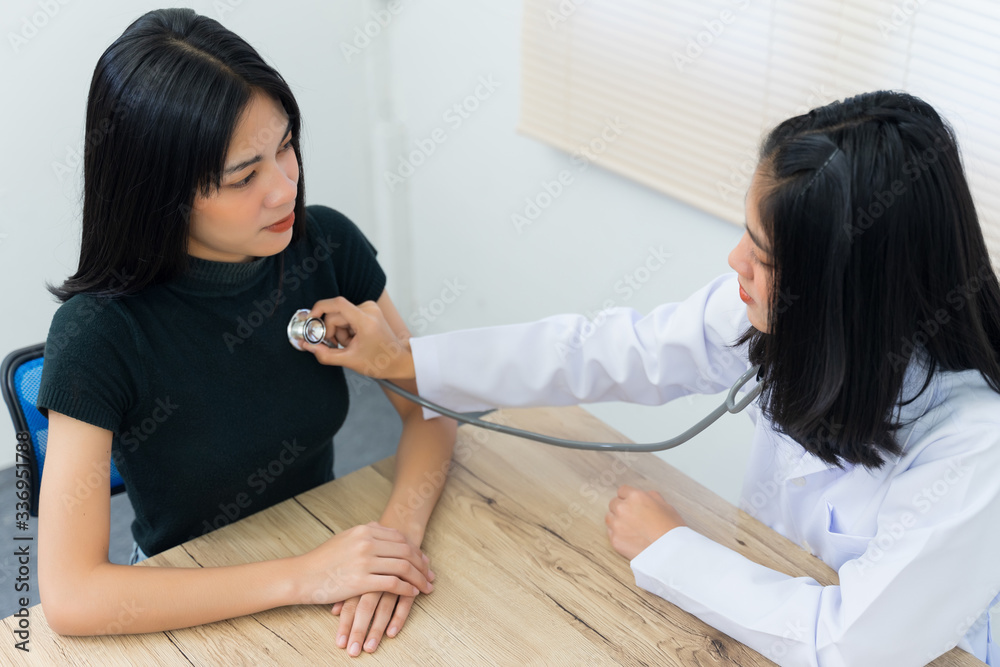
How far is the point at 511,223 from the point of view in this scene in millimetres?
2508

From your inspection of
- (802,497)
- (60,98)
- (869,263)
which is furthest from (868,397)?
(60,98)

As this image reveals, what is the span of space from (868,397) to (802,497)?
320 mm

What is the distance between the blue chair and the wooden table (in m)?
0.31

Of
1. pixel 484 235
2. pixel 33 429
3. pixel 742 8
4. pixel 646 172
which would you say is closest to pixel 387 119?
pixel 484 235

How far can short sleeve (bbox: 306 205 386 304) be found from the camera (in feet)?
4.70

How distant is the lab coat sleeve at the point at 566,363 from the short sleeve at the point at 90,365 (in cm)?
43

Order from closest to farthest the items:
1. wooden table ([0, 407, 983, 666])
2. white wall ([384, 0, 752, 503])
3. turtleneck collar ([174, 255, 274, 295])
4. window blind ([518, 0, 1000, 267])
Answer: wooden table ([0, 407, 983, 666])
turtleneck collar ([174, 255, 274, 295])
window blind ([518, 0, 1000, 267])
white wall ([384, 0, 752, 503])

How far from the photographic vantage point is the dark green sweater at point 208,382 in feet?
3.69

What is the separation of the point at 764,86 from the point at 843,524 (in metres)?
0.99

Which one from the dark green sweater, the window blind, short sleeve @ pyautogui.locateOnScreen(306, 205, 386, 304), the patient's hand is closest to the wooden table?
the patient's hand

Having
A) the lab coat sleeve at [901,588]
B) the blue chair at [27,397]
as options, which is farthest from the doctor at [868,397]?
the blue chair at [27,397]

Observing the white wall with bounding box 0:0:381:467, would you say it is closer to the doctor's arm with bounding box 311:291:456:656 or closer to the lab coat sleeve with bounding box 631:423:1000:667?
the doctor's arm with bounding box 311:291:456:656

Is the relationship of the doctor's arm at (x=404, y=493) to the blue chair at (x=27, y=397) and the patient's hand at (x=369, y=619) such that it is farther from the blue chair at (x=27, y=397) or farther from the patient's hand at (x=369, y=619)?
the blue chair at (x=27, y=397)

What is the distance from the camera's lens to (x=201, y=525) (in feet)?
4.39
